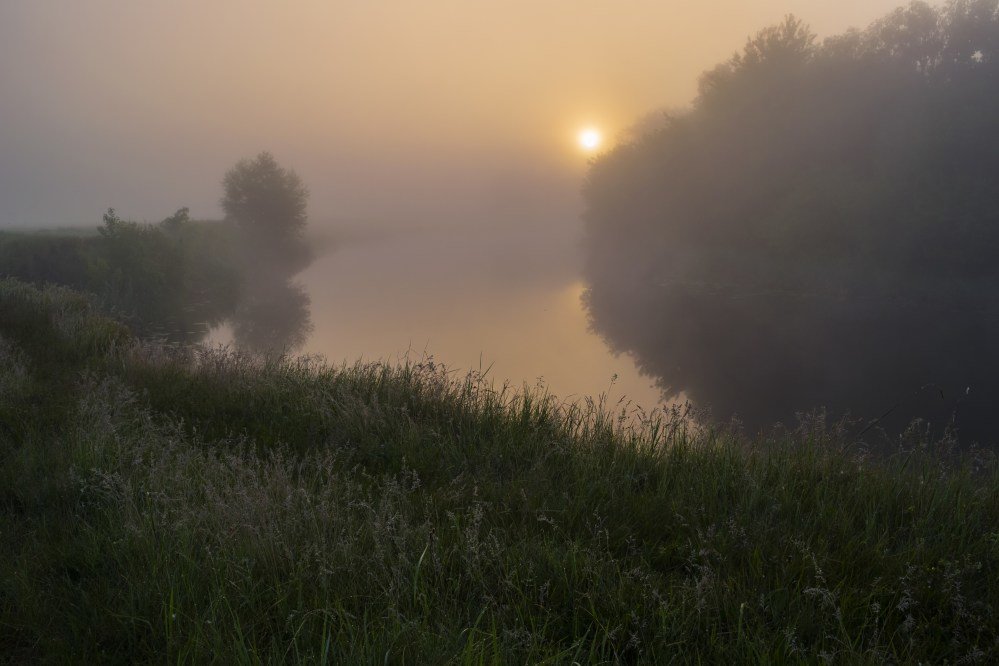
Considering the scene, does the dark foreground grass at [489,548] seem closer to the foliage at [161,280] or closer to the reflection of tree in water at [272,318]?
the reflection of tree in water at [272,318]

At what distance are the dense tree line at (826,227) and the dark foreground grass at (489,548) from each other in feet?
45.4

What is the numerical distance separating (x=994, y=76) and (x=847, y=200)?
9308 mm

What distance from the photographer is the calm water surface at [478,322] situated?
65.0 ft

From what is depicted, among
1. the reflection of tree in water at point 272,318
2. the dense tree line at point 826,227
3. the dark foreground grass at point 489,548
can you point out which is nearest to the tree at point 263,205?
the reflection of tree in water at point 272,318

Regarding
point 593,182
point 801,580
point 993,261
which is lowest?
point 801,580

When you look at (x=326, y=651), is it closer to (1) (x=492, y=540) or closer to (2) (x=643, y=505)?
(1) (x=492, y=540)

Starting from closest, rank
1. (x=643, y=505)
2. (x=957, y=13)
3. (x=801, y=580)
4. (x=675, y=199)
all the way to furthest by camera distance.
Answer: (x=801, y=580) < (x=643, y=505) < (x=957, y=13) < (x=675, y=199)

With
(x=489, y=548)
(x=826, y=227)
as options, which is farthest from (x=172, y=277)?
(x=826, y=227)

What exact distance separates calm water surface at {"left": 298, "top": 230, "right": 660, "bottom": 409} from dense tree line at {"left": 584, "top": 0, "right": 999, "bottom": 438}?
2.23 meters

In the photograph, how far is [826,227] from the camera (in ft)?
107

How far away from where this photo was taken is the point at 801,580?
3002 millimetres

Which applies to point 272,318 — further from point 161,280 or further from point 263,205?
point 263,205

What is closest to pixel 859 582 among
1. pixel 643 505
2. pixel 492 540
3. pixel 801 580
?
pixel 801 580

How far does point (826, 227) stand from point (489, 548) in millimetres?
34996
